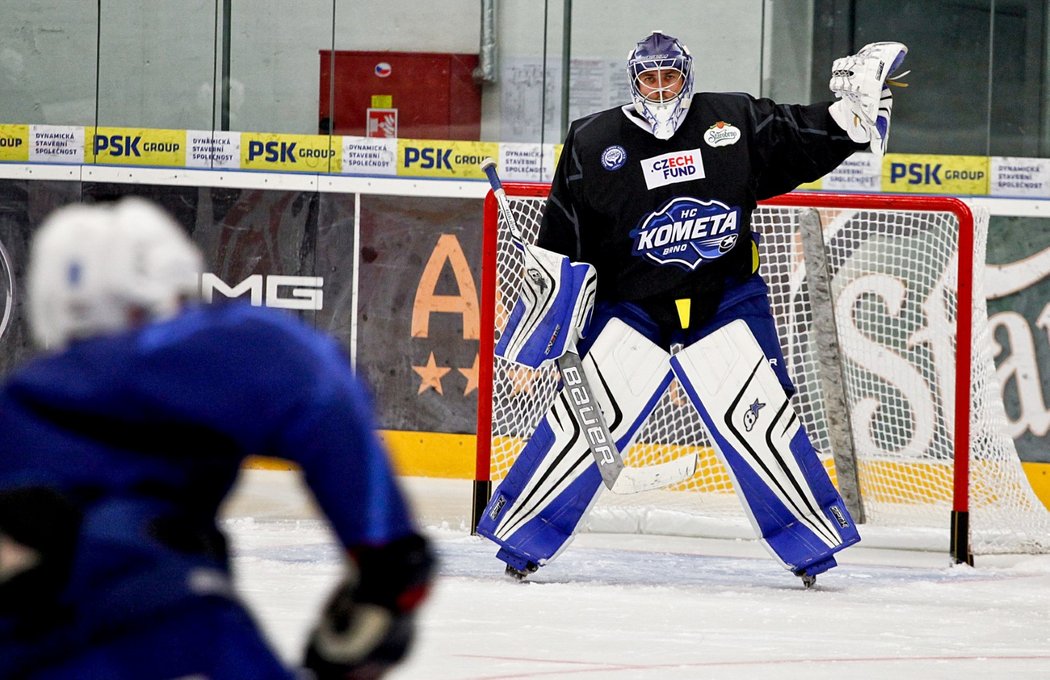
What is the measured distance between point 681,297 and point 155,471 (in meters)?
2.86

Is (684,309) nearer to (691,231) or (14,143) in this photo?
(691,231)

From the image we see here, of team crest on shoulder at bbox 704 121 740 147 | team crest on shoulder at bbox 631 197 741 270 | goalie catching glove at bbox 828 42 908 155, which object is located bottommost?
team crest on shoulder at bbox 631 197 741 270

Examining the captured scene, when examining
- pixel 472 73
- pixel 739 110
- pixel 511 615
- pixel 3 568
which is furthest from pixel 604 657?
pixel 472 73

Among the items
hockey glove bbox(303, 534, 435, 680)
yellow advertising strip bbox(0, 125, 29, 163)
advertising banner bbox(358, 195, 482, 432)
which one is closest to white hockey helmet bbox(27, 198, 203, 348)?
hockey glove bbox(303, 534, 435, 680)

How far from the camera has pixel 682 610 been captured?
11.2ft

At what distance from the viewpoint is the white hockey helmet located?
3.62 feet

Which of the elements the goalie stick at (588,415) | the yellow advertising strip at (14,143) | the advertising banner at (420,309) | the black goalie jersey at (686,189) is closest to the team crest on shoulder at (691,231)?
the black goalie jersey at (686,189)

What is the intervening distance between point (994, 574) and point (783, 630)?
1.29m

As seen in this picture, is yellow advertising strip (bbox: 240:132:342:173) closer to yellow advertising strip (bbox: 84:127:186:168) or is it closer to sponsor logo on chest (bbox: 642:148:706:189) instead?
yellow advertising strip (bbox: 84:127:186:168)

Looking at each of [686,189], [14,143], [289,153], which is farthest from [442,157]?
[686,189]

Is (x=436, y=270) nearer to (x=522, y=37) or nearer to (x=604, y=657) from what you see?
(x=522, y=37)

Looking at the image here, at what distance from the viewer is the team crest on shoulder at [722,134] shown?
387 cm

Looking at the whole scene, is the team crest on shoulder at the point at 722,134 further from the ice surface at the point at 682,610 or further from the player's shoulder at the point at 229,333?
the player's shoulder at the point at 229,333

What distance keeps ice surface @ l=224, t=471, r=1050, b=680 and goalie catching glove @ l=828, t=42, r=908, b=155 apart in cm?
110
